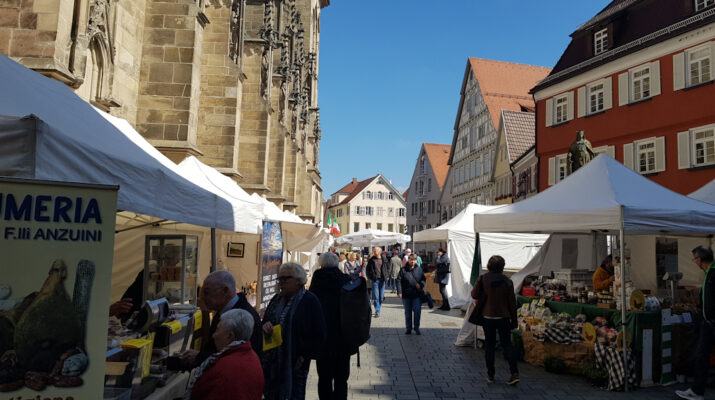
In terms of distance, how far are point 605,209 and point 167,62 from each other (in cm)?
874

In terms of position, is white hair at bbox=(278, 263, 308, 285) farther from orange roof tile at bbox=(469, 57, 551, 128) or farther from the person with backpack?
orange roof tile at bbox=(469, 57, 551, 128)

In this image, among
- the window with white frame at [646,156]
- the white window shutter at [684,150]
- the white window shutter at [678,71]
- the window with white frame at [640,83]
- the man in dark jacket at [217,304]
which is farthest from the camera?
the window with white frame at [640,83]

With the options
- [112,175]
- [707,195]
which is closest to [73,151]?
[112,175]

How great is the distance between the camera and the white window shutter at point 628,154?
20.6 m

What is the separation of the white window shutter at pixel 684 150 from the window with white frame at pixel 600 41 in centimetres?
621

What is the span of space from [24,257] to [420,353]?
7360mm

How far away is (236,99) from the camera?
47.0 feet

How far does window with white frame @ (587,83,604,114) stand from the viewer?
880 inches

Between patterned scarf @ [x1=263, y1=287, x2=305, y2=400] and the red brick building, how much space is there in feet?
58.3

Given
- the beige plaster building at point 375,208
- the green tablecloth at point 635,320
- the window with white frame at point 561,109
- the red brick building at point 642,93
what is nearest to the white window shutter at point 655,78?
the red brick building at point 642,93

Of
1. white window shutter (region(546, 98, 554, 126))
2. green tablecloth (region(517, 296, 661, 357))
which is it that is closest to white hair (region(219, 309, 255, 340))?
green tablecloth (region(517, 296, 661, 357))

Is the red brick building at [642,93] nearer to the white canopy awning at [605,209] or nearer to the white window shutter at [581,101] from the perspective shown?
the white window shutter at [581,101]

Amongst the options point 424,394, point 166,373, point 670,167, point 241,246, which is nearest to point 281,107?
point 241,246

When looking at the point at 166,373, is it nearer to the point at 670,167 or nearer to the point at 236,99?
the point at 236,99
